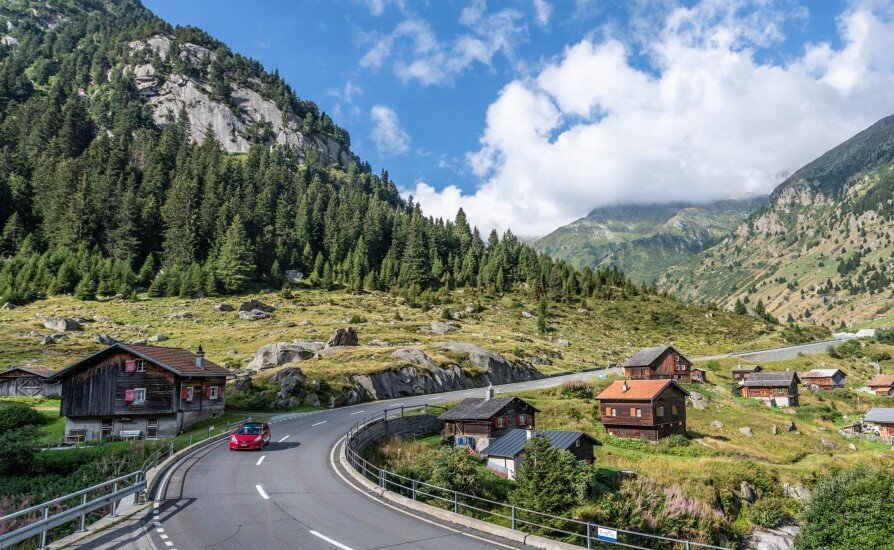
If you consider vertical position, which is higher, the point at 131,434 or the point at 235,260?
the point at 235,260

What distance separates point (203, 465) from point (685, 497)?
34004mm

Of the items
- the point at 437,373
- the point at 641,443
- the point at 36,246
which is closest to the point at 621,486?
the point at 641,443

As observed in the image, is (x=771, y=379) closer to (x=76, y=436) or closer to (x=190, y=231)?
(x=76, y=436)

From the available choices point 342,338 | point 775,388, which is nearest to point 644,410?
point 342,338

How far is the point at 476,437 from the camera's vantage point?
49.7 m

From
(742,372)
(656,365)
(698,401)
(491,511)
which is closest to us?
(491,511)

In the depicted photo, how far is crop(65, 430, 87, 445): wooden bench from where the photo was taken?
43.6m

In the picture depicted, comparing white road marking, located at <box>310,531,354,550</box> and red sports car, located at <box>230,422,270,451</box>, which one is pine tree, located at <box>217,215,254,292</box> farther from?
white road marking, located at <box>310,531,354,550</box>

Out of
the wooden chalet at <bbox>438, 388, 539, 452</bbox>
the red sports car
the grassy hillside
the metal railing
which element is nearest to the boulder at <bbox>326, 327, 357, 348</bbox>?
the grassy hillside

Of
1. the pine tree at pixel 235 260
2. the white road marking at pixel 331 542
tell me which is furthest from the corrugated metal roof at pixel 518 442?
the pine tree at pixel 235 260

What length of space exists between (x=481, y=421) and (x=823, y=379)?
305 ft

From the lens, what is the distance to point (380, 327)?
101938 mm

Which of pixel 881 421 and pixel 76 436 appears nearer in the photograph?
pixel 76 436

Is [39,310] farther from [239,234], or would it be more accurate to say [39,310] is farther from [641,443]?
[641,443]
